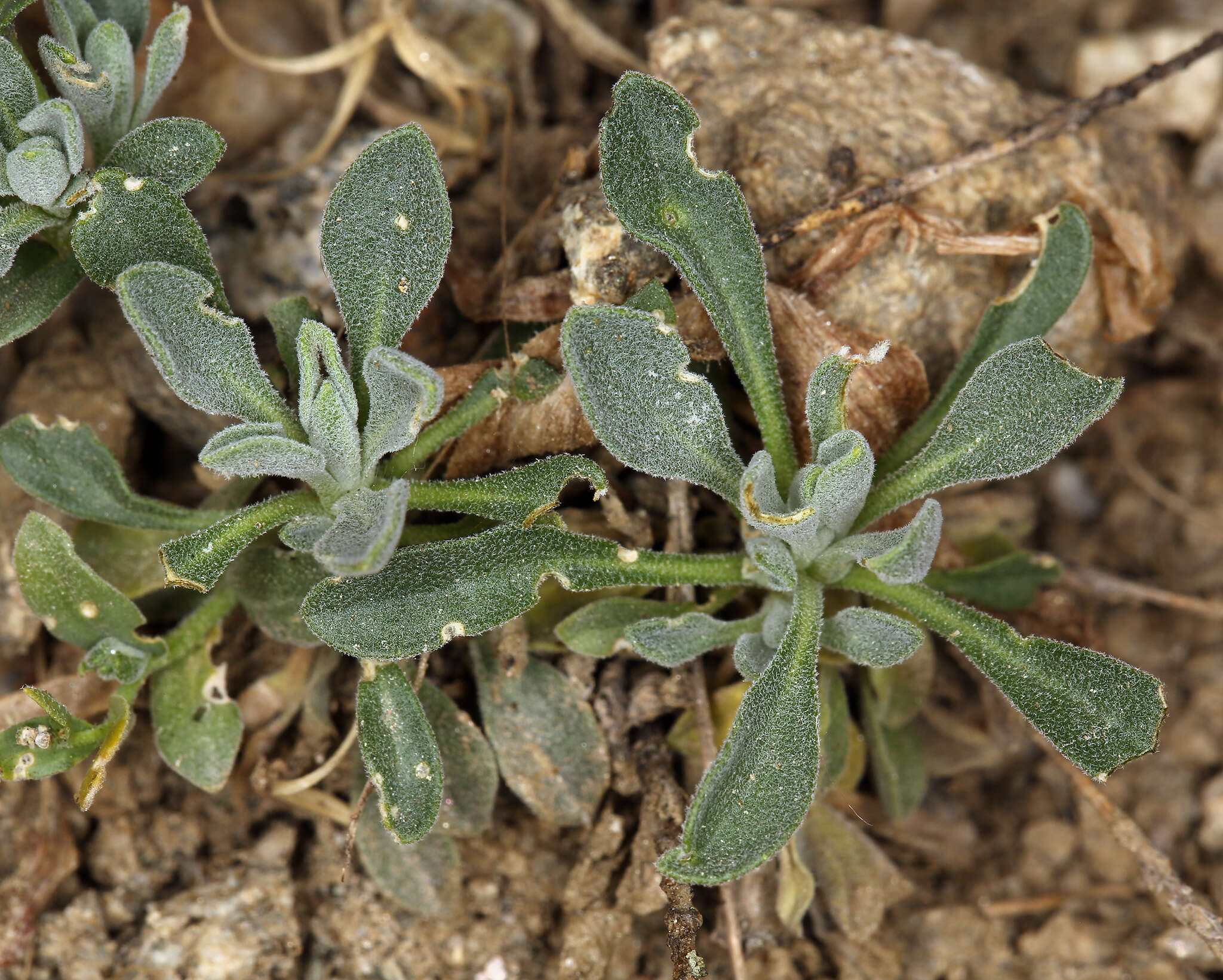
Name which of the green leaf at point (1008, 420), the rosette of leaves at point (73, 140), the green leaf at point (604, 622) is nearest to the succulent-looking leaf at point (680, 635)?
the green leaf at point (604, 622)

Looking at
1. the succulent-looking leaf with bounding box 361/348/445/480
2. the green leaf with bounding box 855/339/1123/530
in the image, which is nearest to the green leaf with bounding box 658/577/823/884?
the green leaf with bounding box 855/339/1123/530

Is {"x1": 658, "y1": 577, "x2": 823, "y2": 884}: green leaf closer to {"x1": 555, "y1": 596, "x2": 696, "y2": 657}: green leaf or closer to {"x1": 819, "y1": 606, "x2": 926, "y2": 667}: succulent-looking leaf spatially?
{"x1": 819, "y1": 606, "x2": 926, "y2": 667}: succulent-looking leaf

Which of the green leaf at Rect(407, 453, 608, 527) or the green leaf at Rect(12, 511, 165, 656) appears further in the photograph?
the green leaf at Rect(12, 511, 165, 656)

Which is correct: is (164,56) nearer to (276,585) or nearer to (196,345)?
(196,345)

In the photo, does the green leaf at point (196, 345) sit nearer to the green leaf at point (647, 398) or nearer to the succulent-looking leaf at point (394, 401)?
the succulent-looking leaf at point (394, 401)

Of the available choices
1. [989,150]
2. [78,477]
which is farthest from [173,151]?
[989,150]

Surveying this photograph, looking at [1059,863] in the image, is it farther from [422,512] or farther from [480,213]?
[480,213]
